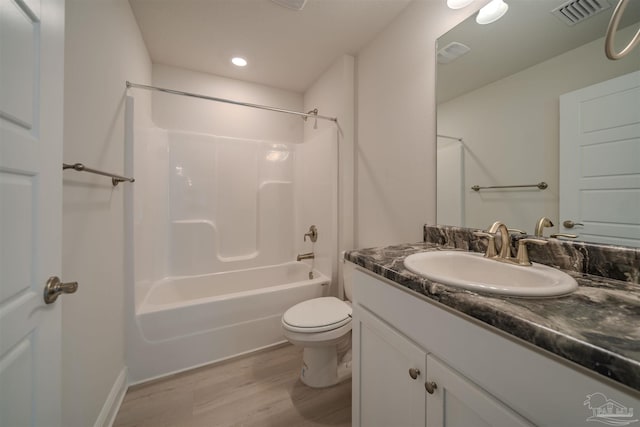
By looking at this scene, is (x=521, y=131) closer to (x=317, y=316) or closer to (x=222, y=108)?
(x=317, y=316)

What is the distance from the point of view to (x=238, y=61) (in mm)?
2141

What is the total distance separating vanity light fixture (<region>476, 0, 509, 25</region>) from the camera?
1.09m

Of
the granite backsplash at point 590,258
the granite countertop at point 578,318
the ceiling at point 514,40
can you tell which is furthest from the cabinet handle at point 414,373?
the ceiling at point 514,40

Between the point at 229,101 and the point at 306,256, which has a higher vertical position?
the point at 229,101

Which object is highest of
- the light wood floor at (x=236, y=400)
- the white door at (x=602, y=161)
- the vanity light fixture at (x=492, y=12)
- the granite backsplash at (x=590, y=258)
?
the vanity light fixture at (x=492, y=12)

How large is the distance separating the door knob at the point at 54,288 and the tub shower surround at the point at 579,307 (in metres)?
0.91

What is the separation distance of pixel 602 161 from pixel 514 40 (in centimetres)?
66

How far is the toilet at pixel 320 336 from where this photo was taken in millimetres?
1365

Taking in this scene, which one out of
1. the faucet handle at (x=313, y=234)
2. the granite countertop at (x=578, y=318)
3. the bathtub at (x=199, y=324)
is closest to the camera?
the granite countertop at (x=578, y=318)

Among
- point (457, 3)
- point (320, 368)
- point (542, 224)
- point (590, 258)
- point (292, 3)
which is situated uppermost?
point (292, 3)

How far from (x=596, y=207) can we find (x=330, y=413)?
1518mm

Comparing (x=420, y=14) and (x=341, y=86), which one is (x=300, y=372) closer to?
(x=341, y=86)

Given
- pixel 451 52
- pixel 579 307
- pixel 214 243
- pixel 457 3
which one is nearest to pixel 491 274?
pixel 579 307

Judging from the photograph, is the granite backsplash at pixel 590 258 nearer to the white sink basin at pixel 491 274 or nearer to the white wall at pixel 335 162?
the white sink basin at pixel 491 274
